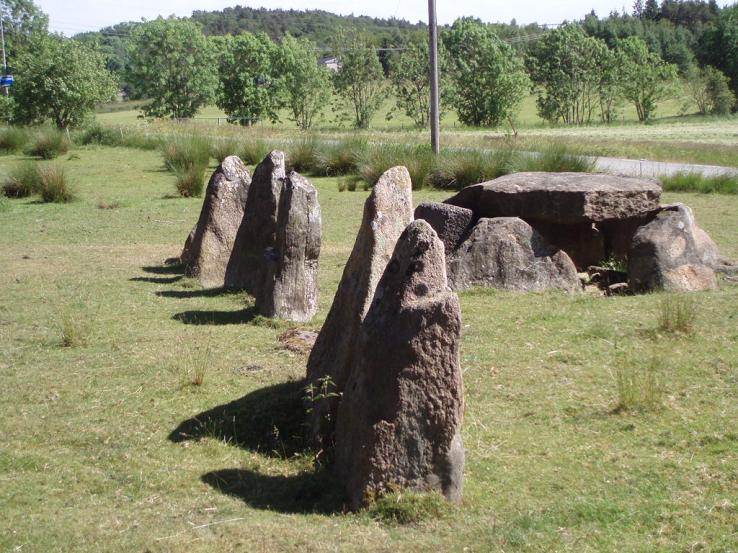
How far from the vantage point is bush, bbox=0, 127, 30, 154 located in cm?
2941

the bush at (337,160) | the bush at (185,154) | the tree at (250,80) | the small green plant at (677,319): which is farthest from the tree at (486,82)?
the small green plant at (677,319)

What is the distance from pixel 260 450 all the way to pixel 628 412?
2632mm

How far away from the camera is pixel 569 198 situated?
1137 centimetres

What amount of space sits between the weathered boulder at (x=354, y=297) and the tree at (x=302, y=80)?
2366 inches

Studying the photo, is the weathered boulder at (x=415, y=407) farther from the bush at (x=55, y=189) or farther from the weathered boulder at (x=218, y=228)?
the bush at (x=55, y=189)

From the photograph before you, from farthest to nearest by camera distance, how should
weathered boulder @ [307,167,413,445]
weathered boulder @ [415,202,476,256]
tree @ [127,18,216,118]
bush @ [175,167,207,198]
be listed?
tree @ [127,18,216,118] → bush @ [175,167,207,198] → weathered boulder @ [415,202,476,256] → weathered boulder @ [307,167,413,445]

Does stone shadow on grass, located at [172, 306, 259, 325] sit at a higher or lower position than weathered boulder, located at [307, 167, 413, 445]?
lower

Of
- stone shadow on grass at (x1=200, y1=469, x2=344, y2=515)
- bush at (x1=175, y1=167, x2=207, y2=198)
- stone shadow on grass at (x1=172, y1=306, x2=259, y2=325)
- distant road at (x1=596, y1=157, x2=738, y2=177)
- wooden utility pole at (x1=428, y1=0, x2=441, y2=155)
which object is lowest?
stone shadow on grass at (x1=200, y1=469, x2=344, y2=515)

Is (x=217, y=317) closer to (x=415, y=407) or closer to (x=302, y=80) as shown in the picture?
(x=415, y=407)

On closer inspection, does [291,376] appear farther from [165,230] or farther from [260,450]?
[165,230]

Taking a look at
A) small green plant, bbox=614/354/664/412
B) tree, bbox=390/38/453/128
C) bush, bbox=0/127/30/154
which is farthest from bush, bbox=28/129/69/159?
tree, bbox=390/38/453/128

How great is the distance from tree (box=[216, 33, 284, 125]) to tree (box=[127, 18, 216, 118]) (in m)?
2.22

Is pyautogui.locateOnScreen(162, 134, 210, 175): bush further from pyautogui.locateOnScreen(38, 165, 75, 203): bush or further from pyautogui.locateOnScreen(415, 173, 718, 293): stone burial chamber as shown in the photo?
pyautogui.locateOnScreen(415, 173, 718, 293): stone burial chamber

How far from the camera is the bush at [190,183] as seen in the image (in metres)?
20.4
